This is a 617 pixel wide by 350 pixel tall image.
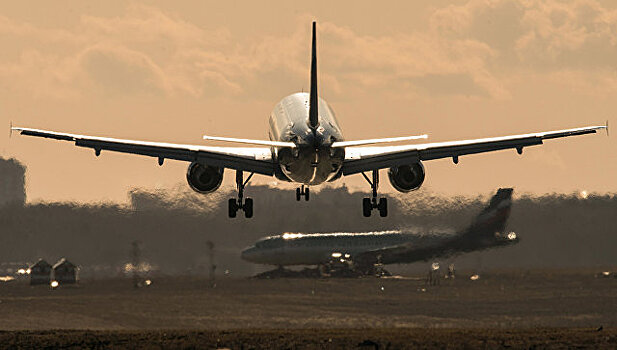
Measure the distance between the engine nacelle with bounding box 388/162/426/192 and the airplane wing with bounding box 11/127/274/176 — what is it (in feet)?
23.0

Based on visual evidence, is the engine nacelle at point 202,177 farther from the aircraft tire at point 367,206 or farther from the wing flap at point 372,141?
the wing flap at point 372,141

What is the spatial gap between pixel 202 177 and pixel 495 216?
58.6 meters

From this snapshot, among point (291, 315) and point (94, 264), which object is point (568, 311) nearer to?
point (291, 315)

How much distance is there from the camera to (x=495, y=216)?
394 feet

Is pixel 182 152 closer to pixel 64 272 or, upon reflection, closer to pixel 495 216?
pixel 495 216

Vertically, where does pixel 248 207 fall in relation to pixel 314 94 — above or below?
below

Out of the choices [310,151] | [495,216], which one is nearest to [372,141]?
[310,151]

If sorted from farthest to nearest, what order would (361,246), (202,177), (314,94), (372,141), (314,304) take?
(361,246)
(314,304)
(202,177)
(314,94)
(372,141)

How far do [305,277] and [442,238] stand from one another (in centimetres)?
3163

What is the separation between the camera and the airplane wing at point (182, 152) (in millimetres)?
64062

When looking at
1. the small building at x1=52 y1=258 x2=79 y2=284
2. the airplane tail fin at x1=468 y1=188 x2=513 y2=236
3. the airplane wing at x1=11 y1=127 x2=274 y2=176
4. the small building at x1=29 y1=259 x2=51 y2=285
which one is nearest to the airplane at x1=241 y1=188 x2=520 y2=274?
the airplane tail fin at x1=468 y1=188 x2=513 y2=236

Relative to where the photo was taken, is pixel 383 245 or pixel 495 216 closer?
pixel 495 216

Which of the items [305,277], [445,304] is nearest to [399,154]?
[445,304]

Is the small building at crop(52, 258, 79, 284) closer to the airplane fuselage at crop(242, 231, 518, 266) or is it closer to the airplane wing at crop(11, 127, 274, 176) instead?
the airplane fuselage at crop(242, 231, 518, 266)
